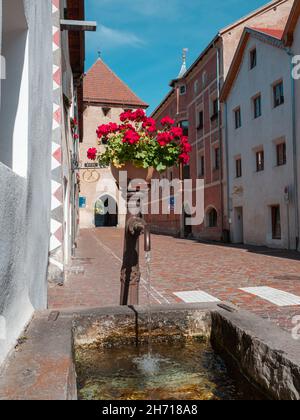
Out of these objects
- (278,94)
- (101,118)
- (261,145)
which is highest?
(101,118)

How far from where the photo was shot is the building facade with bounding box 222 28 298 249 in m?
17.6

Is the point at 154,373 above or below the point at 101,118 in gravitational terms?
below

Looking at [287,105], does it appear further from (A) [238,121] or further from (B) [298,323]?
(B) [298,323]

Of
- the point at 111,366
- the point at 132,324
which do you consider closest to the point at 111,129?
the point at 132,324

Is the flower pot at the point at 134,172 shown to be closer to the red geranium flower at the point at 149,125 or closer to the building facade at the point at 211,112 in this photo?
the red geranium flower at the point at 149,125

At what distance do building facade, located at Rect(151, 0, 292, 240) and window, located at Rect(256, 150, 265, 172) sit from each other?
3.36 metres

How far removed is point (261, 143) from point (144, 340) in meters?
17.8

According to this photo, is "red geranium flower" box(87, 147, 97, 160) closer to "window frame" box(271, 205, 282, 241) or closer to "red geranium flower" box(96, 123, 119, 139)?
"red geranium flower" box(96, 123, 119, 139)

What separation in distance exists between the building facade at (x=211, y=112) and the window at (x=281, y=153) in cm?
527

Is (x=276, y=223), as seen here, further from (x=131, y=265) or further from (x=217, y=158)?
(x=131, y=265)

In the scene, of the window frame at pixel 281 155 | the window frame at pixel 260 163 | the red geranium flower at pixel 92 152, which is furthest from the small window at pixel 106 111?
the red geranium flower at pixel 92 152

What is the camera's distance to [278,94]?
18.7m

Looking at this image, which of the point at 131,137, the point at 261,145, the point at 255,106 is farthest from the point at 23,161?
the point at 255,106

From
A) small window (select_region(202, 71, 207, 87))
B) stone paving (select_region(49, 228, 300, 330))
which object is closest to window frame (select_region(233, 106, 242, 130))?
small window (select_region(202, 71, 207, 87))
